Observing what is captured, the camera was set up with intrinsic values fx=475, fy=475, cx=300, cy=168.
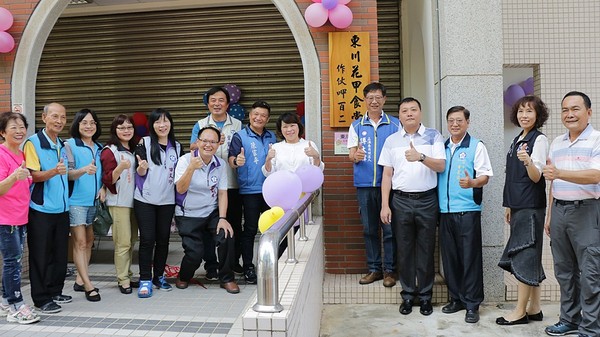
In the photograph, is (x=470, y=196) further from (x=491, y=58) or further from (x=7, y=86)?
(x=7, y=86)

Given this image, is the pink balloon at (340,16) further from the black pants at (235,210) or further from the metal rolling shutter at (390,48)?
the metal rolling shutter at (390,48)

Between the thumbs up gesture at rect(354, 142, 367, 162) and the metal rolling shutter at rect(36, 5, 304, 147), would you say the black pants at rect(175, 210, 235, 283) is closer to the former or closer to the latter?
the thumbs up gesture at rect(354, 142, 367, 162)

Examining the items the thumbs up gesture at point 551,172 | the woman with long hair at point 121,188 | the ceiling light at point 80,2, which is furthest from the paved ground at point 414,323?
the ceiling light at point 80,2

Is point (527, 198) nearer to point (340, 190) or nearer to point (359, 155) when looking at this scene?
point (359, 155)

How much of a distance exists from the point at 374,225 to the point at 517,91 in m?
3.31

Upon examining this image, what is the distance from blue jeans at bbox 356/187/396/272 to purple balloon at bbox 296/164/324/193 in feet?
2.64

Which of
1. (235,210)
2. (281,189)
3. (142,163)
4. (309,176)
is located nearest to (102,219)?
(142,163)

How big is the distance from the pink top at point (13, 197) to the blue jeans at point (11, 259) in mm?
72

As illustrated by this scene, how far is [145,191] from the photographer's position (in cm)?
438

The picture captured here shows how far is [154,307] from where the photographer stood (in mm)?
4102

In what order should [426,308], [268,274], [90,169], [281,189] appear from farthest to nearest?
[426,308]
[90,169]
[281,189]
[268,274]

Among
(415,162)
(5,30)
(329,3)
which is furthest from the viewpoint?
(5,30)

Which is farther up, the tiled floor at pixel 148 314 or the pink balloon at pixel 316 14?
the pink balloon at pixel 316 14

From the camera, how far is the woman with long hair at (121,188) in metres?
4.36
